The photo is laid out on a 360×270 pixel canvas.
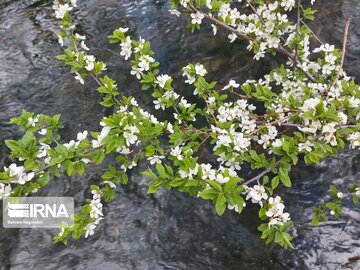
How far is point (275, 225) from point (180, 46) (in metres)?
3.57

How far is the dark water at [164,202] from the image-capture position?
11.5ft

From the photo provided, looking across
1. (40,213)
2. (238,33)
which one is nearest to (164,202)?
(40,213)

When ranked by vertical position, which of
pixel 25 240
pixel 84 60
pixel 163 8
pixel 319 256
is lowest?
pixel 319 256

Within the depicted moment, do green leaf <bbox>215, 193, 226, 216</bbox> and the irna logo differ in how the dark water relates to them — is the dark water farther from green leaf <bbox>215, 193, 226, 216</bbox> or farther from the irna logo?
green leaf <bbox>215, 193, 226, 216</bbox>

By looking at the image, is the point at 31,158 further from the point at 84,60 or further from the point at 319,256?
the point at 319,256

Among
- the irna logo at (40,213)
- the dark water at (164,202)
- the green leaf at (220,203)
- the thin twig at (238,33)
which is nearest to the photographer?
the green leaf at (220,203)

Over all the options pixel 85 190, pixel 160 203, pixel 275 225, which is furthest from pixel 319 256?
pixel 85 190

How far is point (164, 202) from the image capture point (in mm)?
3980

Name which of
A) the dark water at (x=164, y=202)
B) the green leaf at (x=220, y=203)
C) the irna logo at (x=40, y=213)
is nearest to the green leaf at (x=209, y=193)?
the green leaf at (x=220, y=203)

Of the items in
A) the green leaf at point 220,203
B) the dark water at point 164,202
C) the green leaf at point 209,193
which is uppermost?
the green leaf at point 209,193

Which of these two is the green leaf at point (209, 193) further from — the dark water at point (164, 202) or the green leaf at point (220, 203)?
the dark water at point (164, 202)

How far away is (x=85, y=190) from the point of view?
4.13 metres

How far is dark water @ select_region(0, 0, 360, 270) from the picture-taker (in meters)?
3.50

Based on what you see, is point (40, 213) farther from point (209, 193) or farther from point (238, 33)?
point (238, 33)
